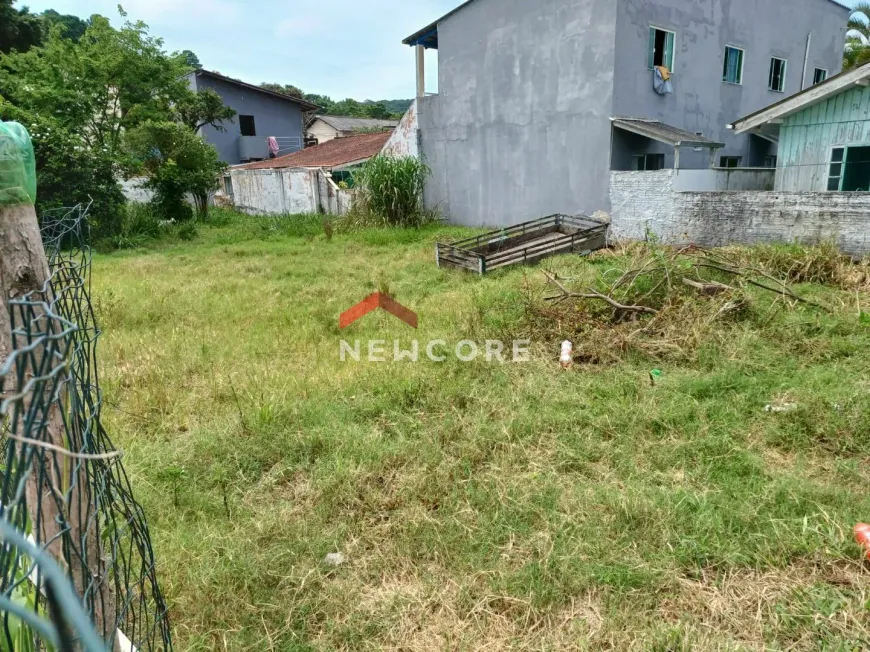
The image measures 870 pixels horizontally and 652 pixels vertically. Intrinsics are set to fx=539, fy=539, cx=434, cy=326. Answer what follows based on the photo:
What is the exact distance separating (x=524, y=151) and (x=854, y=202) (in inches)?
242

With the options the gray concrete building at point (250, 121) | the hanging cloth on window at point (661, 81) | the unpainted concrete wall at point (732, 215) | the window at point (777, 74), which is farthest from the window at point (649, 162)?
the gray concrete building at point (250, 121)

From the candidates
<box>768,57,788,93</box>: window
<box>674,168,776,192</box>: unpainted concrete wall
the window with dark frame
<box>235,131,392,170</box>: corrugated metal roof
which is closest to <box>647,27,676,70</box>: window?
<box>674,168,776,192</box>: unpainted concrete wall

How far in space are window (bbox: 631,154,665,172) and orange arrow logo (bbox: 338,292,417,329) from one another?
6655mm

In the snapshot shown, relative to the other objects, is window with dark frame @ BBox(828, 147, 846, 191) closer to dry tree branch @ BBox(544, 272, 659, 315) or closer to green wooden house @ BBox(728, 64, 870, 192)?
green wooden house @ BBox(728, 64, 870, 192)

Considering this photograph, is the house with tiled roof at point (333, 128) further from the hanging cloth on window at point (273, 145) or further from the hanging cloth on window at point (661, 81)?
the hanging cloth on window at point (661, 81)

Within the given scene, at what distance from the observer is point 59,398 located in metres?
1.41

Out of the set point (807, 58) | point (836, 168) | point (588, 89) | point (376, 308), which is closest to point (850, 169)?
point (836, 168)

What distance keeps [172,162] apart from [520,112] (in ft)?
27.7

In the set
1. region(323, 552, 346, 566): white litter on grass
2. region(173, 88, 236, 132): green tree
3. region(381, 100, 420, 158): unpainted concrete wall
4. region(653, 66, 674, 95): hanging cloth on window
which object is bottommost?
region(323, 552, 346, 566): white litter on grass

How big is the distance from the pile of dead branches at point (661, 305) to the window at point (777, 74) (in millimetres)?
10167

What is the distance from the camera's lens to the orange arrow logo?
567 cm

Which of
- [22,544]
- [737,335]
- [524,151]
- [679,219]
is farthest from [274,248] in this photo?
[22,544]

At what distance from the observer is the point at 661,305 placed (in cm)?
517

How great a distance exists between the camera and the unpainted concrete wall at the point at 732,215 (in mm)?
6883
